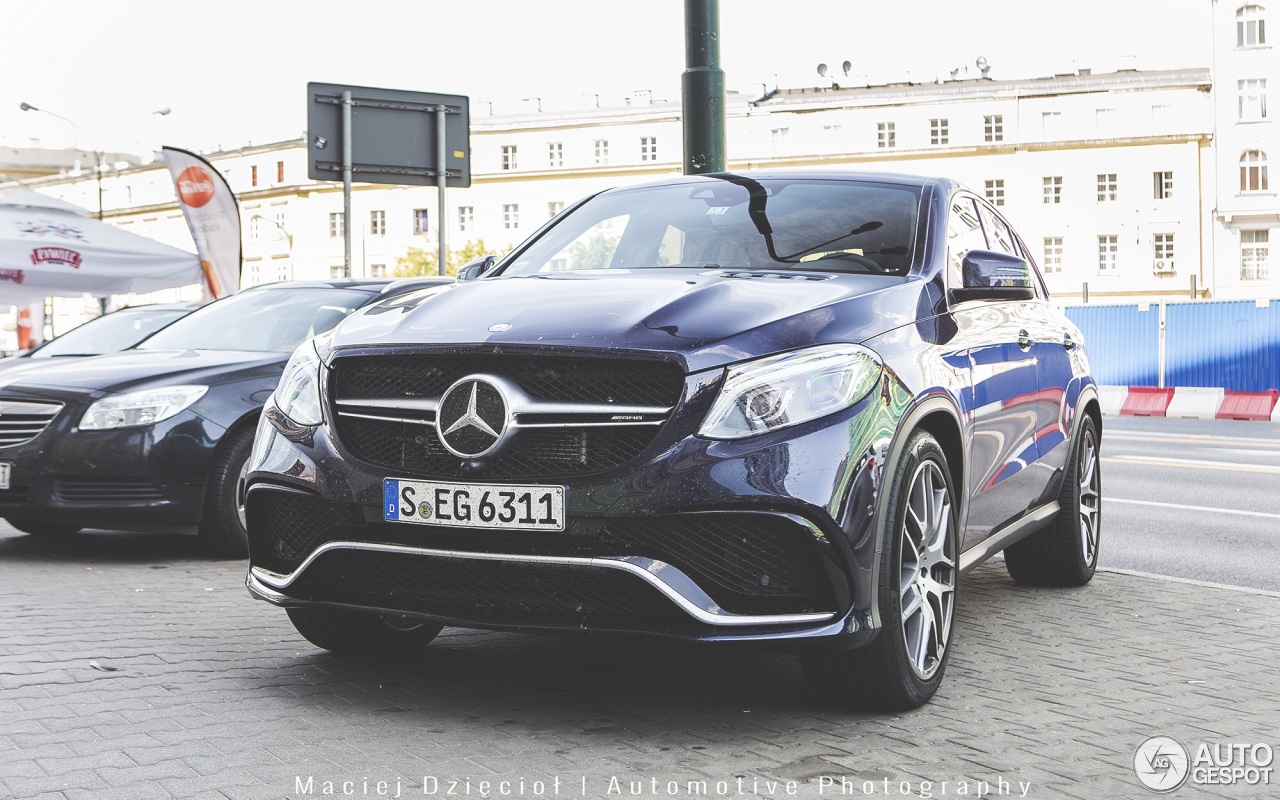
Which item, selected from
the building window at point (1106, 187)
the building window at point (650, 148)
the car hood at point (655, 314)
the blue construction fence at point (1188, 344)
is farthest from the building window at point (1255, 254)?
the car hood at point (655, 314)

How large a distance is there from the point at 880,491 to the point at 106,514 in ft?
15.1

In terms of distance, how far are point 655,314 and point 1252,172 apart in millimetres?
67889

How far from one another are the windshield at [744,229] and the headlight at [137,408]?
2.56 metres

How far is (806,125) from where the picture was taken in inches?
3100

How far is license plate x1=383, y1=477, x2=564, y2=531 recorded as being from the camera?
147 inches

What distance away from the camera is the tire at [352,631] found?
4.70m

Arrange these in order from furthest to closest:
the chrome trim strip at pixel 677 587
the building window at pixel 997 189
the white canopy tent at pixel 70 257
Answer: the building window at pixel 997 189, the white canopy tent at pixel 70 257, the chrome trim strip at pixel 677 587

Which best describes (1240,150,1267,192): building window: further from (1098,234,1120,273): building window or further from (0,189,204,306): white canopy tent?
(0,189,204,306): white canopy tent

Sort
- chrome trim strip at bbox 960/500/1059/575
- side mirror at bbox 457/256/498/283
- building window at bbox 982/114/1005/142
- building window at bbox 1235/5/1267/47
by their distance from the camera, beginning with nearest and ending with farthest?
1. chrome trim strip at bbox 960/500/1059/575
2. side mirror at bbox 457/256/498/283
3. building window at bbox 1235/5/1267/47
4. building window at bbox 982/114/1005/142

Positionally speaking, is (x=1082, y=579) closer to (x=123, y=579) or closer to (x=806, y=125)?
(x=123, y=579)

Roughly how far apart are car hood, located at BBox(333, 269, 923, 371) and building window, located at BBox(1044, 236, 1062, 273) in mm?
71270

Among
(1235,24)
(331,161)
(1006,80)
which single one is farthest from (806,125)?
(331,161)

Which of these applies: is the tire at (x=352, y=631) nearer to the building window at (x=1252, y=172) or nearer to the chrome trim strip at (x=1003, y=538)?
the chrome trim strip at (x=1003, y=538)

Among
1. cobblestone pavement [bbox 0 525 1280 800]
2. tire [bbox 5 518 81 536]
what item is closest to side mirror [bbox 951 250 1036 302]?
cobblestone pavement [bbox 0 525 1280 800]
